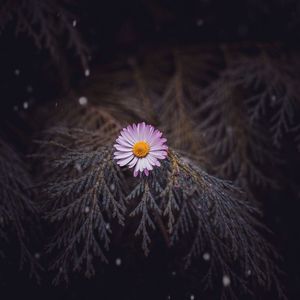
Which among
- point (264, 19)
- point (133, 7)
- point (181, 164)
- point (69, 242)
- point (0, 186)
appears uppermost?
point (264, 19)

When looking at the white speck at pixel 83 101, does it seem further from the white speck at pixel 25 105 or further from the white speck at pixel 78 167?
the white speck at pixel 78 167

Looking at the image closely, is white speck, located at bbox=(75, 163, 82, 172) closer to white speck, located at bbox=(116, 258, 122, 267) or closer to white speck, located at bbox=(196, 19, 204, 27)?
white speck, located at bbox=(116, 258, 122, 267)

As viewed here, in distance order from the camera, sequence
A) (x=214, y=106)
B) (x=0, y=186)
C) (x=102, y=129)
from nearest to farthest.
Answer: (x=0, y=186)
(x=102, y=129)
(x=214, y=106)

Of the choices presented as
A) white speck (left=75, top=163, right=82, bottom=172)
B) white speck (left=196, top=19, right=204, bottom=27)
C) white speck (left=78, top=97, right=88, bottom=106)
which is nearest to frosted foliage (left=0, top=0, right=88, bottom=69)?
white speck (left=78, top=97, right=88, bottom=106)

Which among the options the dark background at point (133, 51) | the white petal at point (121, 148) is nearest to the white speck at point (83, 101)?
the dark background at point (133, 51)

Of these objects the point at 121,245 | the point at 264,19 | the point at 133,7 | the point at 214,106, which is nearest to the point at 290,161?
the point at 214,106

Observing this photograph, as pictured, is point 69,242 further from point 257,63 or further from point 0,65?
point 257,63
